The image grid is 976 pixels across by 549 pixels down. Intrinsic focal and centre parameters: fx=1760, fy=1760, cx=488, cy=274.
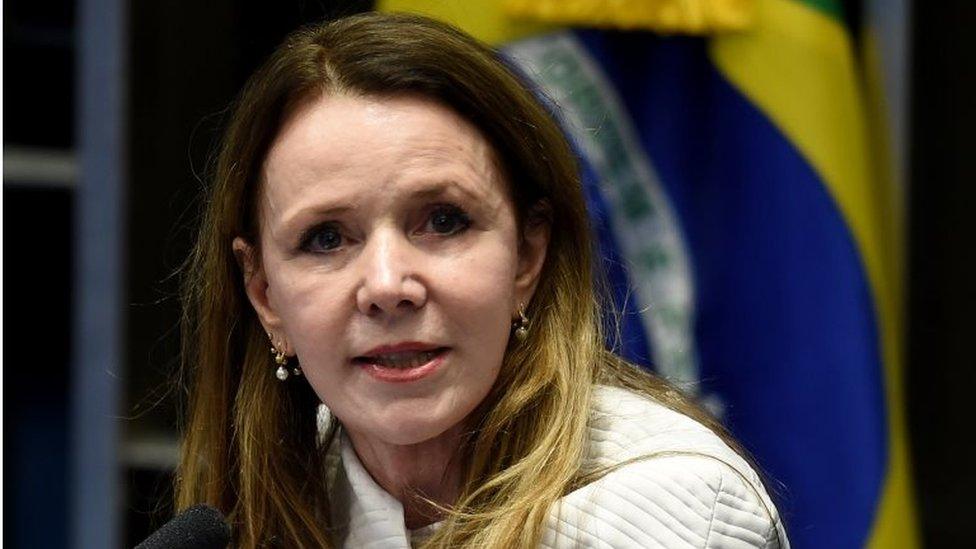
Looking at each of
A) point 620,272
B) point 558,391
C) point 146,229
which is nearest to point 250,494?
point 558,391

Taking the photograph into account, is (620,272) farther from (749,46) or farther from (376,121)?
(376,121)

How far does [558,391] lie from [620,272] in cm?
117

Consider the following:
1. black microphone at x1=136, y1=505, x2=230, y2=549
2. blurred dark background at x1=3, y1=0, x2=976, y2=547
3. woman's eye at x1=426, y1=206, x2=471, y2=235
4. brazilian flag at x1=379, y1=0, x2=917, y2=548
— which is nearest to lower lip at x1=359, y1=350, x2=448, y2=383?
woman's eye at x1=426, y1=206, x2=471, y2=235

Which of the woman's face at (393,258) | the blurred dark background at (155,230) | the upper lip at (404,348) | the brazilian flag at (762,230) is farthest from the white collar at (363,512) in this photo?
the blurred dark background at (155,230)

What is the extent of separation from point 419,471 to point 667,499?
31cm

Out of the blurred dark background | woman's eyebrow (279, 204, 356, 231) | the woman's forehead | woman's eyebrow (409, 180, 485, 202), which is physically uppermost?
the woman's forehead

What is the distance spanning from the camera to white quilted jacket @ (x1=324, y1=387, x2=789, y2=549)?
5.52 feet

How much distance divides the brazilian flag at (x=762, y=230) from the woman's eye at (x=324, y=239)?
4.72ft

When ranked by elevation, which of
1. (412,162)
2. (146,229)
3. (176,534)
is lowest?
(146,229)

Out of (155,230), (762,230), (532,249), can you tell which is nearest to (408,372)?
(532,249)

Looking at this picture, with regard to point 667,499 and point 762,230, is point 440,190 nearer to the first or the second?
point 667,499

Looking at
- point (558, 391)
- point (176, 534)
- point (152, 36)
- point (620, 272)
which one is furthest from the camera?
point (152, 36)

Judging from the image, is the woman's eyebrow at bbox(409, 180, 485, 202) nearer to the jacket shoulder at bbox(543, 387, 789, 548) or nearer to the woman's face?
the woman's face

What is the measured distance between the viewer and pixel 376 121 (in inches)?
68.5
